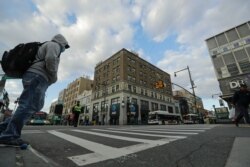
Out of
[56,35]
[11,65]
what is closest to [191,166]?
[11,65]

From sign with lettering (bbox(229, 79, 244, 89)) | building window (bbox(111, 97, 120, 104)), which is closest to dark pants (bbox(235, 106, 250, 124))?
sign with lettering (bbox(229, 79, 244, 89))

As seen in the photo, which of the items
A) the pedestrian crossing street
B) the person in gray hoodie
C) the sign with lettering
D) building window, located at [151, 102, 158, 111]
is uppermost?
the sign with lettering

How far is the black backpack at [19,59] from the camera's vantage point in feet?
7.13

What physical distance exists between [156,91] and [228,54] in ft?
67.8

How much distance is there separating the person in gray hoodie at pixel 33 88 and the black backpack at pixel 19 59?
0.07m

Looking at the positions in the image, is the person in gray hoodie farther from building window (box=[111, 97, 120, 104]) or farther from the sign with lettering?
building window (box=[111, 97, 120, 104])

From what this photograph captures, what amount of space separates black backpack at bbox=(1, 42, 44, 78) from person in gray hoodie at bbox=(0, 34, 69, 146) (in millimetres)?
71

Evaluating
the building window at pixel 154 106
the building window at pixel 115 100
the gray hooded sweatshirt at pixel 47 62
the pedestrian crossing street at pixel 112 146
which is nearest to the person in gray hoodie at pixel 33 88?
the gray hooded sweatshirt at pixel 47 62

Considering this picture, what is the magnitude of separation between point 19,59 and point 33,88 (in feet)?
1.58

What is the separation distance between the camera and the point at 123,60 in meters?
38.4

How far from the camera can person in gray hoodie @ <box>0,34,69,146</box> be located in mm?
1915

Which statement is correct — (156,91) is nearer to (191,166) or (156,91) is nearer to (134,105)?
(134,105)

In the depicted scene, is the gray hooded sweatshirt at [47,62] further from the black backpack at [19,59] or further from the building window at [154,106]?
the building window at [154,106]

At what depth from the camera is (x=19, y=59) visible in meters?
2.20
